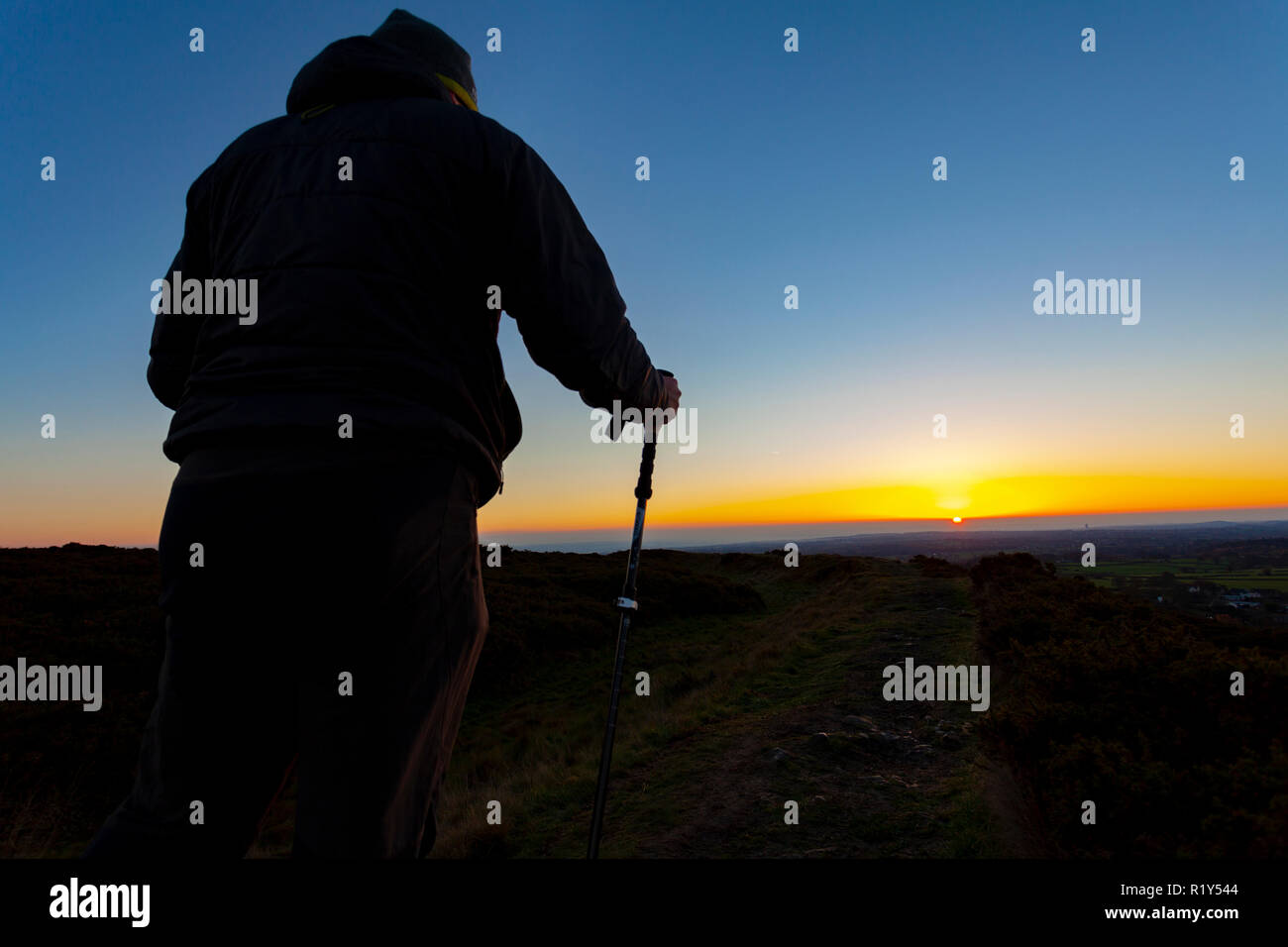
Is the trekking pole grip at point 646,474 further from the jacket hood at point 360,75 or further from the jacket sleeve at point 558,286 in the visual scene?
the jacket hood at point 360,75

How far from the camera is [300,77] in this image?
180 cm

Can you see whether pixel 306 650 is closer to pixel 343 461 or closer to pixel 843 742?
pixel 343 461

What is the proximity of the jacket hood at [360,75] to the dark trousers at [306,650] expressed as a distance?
112 cm

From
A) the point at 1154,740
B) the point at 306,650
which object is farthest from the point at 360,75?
the point at 1154,740

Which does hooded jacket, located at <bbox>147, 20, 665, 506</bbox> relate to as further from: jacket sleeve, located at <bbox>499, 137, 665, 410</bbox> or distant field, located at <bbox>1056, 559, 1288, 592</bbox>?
distant field, located at <bbox>1056, 559, 1288, 592</bbox>

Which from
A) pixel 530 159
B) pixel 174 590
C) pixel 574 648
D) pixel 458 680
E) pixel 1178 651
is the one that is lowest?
pixel 574 648

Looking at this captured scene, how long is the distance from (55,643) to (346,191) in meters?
13.2

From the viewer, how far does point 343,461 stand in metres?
1.38

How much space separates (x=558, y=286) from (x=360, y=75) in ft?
2.84

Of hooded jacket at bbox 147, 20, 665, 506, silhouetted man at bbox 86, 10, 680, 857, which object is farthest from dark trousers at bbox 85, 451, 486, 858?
hooded jacket at bbox 147, 20, 665, 506

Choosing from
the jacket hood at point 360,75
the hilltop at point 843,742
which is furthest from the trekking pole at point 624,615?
the hilltop at point 843,742

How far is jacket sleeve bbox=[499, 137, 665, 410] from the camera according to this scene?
1.64m
